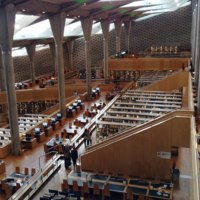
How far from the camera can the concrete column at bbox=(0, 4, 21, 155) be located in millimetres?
14125

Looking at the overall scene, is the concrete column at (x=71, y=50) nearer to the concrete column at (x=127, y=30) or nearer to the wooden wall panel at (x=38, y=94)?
the concrete column at (x=127, y=30)

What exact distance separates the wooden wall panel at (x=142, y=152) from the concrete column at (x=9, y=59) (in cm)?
443

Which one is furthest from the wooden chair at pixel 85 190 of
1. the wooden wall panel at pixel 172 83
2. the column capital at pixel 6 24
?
the wooden wall panel at pixel 172 83

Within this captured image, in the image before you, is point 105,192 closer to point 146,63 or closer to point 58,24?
point 58,24

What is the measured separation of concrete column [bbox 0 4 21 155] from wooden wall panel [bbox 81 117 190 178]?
4427mm

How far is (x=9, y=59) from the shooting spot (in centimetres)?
1487

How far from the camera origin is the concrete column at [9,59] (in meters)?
14.1

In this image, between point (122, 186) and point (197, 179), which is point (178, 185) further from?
point (197, 179)

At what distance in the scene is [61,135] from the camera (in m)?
17.8

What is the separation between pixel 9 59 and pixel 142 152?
8.04 m

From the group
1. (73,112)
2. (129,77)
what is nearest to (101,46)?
(129,77)

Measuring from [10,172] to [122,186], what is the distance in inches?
217

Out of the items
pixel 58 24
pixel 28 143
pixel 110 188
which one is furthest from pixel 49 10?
pixel 110 188

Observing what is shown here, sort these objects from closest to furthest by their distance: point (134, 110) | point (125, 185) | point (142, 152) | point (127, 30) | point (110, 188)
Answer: point (110, 188), point (125, 185), point (142, 152), point (134, 110), point (127, 30)
